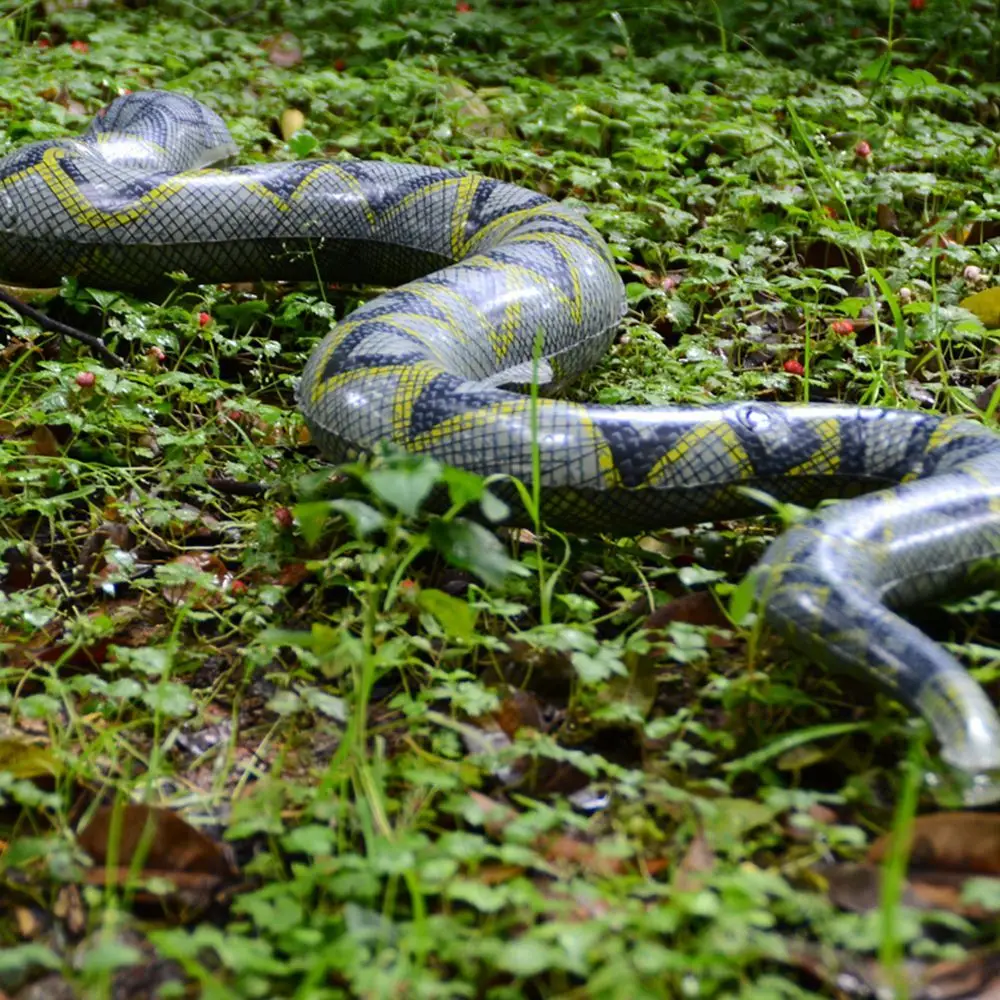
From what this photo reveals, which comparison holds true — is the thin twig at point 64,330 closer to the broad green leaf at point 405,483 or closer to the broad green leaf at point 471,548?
the broad green leaf at point 471,548

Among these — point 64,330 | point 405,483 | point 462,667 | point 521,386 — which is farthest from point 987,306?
point 64,330

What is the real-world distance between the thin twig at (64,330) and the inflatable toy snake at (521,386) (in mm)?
521

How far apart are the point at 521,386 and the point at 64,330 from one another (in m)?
1.58

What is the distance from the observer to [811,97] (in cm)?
737

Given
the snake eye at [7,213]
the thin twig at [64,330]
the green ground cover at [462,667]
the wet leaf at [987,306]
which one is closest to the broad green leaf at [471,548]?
the green ground cover at [462,667]

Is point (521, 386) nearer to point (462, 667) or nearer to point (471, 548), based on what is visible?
point (462, 667)

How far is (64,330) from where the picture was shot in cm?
459

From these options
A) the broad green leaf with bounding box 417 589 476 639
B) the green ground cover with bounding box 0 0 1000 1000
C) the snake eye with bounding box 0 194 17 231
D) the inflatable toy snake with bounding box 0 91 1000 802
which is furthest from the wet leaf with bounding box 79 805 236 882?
the snake eye with bounding box 0 194 17 231

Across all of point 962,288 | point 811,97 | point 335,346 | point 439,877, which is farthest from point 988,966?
point 811,97

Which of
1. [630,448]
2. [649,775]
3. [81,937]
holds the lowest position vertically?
[81,937]

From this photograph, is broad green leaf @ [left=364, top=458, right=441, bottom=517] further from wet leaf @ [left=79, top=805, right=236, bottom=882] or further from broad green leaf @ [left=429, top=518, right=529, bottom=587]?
→ wet leaf @ [left=79, top=805, right=236, bottom=882]

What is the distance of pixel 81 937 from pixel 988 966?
156 centimetres

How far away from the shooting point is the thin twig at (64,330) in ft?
14.9

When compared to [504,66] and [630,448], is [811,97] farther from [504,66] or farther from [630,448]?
[630,448]
